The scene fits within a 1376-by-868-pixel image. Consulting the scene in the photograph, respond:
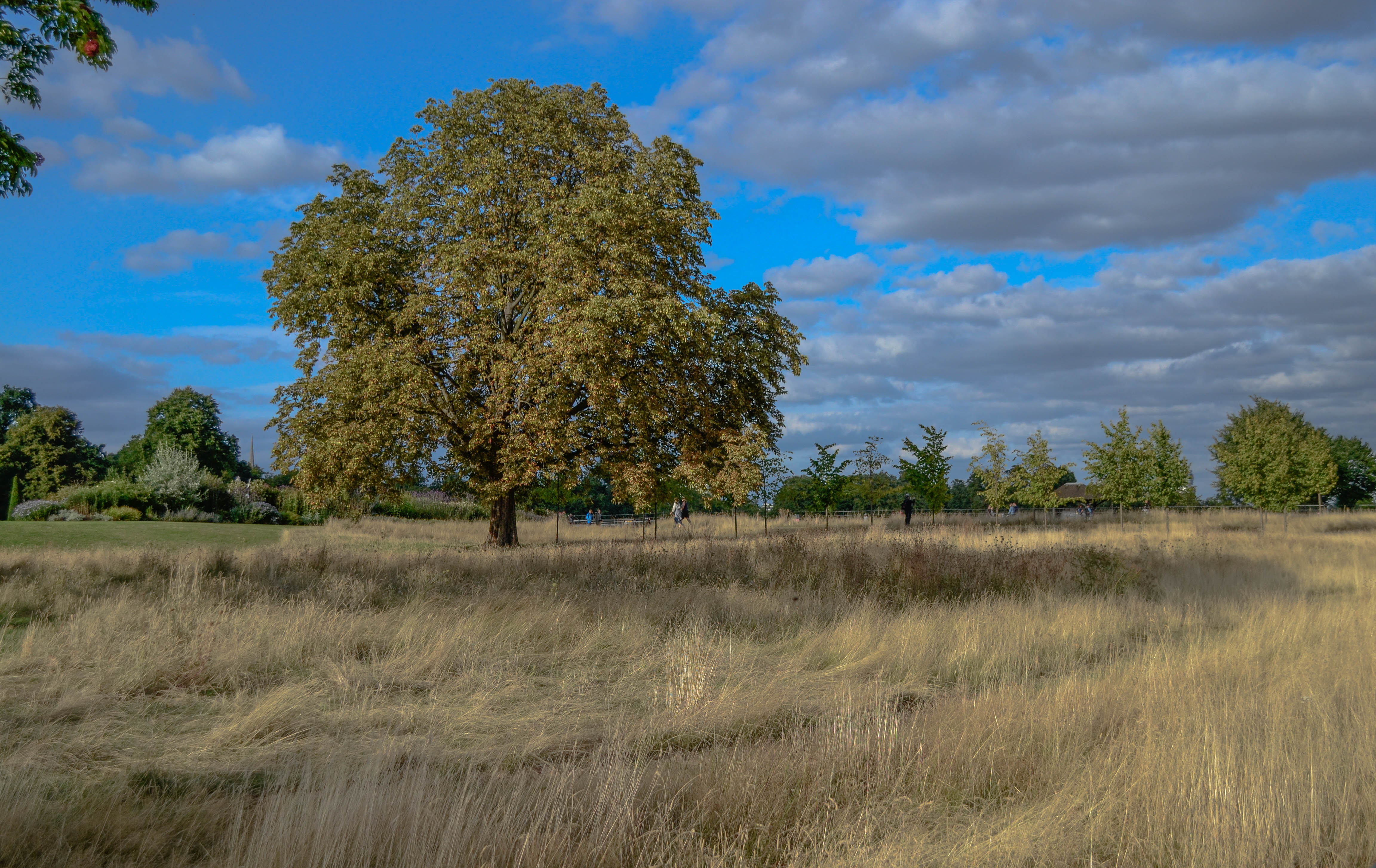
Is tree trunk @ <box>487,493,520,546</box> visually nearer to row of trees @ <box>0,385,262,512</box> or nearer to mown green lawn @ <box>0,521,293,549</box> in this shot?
mown green lawn @ <box>0,521,293,549</box>

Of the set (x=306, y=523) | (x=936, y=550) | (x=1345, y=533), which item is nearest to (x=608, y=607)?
(x=936, y=550)

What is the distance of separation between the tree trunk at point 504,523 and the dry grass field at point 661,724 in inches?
438

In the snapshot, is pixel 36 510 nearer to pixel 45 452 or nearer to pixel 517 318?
pixel 517 318

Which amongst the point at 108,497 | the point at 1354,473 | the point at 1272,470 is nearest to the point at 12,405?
the point at 108,497

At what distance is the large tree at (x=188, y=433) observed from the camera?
62.3 metres

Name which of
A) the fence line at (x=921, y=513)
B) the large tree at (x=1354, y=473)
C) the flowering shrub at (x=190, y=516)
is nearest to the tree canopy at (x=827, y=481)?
the fence line at (x=921, y=513)

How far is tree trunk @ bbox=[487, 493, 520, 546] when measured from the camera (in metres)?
23.6

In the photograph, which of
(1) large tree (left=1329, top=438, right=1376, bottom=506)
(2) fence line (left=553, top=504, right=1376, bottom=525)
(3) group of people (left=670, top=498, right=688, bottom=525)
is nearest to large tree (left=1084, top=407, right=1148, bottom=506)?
(2) fence line (left=553, top=504, right=1376, bottom=525)

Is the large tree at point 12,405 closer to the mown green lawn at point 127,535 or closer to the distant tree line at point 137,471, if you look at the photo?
the distant tree line at point 137,471

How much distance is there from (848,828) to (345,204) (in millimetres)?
22912

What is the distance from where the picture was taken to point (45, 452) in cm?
5884

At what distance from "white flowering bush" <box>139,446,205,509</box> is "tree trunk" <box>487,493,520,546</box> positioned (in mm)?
18072

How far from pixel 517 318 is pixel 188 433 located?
5146 centimetres

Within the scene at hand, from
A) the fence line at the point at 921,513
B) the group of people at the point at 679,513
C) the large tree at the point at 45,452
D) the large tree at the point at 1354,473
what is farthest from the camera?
the large tree at the point at 1354,473
